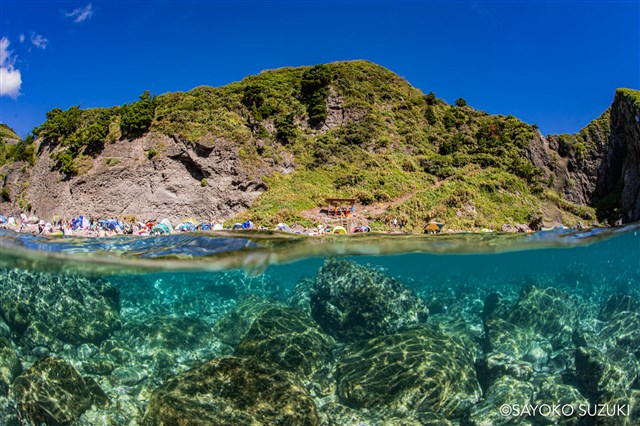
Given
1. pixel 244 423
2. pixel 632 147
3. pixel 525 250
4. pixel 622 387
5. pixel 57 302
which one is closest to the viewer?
pixel 244 423

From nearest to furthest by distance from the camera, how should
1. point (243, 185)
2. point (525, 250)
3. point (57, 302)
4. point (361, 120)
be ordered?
point (57, 302), point (525, 250), point (243, 185), point (361, 120)

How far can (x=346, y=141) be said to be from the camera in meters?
40.7

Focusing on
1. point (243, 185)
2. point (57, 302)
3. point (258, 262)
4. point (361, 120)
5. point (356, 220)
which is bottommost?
point (57, 302)

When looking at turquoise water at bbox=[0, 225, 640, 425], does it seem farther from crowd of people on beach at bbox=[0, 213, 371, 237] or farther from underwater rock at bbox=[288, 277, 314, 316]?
crowd of people on beach at bbox=[0, 213, 371, 237]

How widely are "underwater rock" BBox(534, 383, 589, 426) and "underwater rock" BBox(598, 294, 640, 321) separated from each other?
5.62 metres

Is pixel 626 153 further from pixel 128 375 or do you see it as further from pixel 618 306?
pixel 128 375

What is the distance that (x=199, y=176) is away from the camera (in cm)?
3491

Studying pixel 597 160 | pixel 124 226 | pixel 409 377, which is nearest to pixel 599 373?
pixel 409 377

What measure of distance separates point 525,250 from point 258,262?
10346 mm

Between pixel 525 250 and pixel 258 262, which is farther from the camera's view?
pixel 525 250

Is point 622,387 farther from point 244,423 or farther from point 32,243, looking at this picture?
point 32,243

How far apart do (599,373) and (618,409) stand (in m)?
0.76

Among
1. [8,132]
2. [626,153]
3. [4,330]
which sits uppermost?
[8,132]

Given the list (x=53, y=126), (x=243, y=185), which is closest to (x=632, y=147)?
(x=243, y=185)
